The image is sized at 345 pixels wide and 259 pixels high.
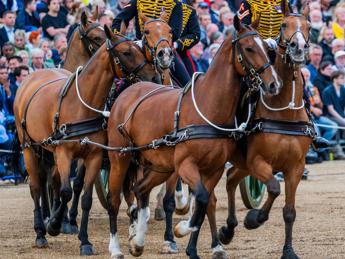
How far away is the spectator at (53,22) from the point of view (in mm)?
18734

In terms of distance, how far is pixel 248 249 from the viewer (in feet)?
34.7

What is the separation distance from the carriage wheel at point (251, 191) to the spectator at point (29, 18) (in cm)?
643

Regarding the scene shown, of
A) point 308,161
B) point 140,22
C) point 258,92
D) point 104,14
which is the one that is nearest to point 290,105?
point 258,92

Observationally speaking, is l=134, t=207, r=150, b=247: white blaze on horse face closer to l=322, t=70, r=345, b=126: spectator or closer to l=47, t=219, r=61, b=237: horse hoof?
l=47, t=219, r=61, b=237: horse hoof

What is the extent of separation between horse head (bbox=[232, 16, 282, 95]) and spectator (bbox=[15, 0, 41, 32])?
954 cm

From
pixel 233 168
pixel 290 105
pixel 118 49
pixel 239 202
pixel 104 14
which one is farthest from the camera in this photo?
pixel 104 14

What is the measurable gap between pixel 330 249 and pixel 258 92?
159 cm

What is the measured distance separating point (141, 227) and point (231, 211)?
4.05ft

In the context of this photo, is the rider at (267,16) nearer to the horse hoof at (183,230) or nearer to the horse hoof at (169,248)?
the horse hoof at (169,248)

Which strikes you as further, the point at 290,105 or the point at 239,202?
the point at 239,202

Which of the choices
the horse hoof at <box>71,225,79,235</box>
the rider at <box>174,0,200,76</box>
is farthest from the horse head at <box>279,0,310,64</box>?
the horse hoof at <box>71,225,79,235</box>

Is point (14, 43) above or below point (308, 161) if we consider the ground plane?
above

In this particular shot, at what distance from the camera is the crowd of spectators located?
54.5ft

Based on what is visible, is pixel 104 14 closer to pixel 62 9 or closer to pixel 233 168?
pixel 62 9
